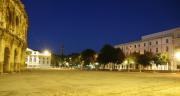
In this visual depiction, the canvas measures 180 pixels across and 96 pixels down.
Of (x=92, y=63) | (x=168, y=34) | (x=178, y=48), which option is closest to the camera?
(x=178, y=48)

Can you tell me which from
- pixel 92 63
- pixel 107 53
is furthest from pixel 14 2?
pixel 92 63

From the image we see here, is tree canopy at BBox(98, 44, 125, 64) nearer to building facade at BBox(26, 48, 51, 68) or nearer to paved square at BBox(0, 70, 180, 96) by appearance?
building facade at BBox(26, 48, 51, 68)

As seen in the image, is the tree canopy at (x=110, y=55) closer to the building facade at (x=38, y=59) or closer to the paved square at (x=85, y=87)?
the building facade at (x=38, y=59)

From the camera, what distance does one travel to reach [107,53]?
93.0 m

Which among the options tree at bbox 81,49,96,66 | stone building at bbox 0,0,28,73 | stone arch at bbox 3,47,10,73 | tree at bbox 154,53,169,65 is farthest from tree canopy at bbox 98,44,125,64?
stone arch at bbox 3,47,10,73

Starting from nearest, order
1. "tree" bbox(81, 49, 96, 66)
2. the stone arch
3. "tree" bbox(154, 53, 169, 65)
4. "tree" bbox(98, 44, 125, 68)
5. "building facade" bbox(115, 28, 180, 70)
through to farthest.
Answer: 1. the stone arch
2. "tree" bbox(154, 53, 169, 65)
3. "building facade" bbox(115, 28, 180, 70)
4. "tree" bbox(98, 44, 125, 68)
5. "tree" bbox(81, 49, 96, 66)

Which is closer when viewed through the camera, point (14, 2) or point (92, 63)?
point (14, 2)

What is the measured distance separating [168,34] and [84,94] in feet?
260

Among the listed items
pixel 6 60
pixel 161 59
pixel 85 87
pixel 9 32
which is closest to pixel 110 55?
pixel 161 59

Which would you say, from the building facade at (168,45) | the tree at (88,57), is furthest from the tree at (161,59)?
the tree at (88,57)

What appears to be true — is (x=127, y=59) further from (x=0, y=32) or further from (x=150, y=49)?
(x=0, y=32)

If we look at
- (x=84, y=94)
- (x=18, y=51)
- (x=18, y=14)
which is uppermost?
(x=18, y=14)

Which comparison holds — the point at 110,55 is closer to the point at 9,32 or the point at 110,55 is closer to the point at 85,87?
the point at 9,32

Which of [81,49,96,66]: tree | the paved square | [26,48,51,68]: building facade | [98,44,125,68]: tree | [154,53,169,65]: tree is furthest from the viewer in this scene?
[26,48,51,68]: building facade
